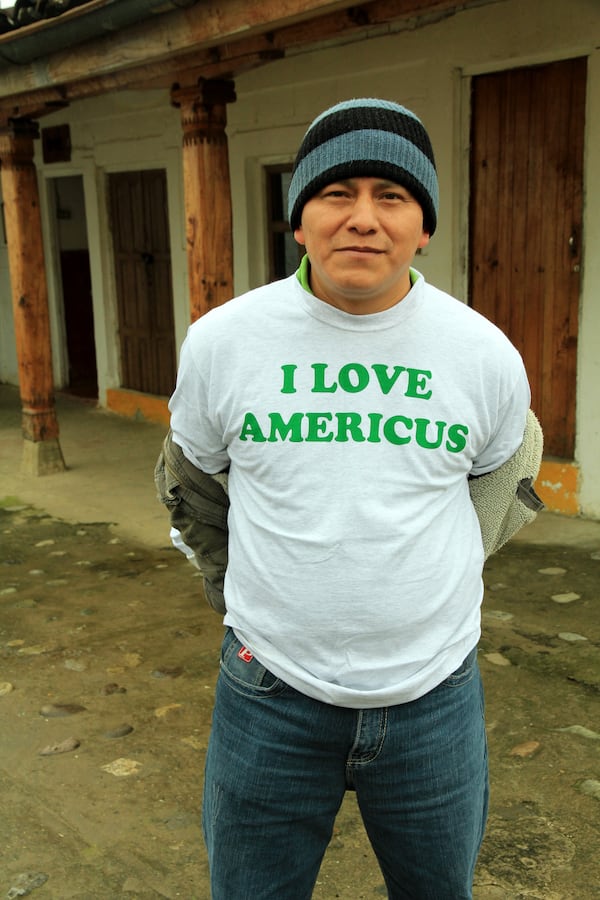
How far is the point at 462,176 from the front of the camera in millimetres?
6430

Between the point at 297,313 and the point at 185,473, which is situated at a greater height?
the point at 297,313

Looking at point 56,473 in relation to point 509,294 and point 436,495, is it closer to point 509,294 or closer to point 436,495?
point 509,294

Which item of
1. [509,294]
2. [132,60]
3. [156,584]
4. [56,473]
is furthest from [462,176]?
[56,473]

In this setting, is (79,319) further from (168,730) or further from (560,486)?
(168,730)

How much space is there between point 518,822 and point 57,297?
9429 millimetres

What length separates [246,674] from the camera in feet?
5.46

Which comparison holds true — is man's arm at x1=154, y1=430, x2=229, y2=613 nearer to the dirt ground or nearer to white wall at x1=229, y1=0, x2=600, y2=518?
the dirt ground

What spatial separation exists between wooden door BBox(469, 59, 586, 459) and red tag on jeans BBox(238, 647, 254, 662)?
474cm

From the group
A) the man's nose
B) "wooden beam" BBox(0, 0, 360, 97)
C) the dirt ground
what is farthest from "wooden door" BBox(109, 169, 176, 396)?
the man's nose

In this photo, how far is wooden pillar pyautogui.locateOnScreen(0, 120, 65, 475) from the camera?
766 cm

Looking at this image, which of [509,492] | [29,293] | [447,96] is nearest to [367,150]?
[509,492]

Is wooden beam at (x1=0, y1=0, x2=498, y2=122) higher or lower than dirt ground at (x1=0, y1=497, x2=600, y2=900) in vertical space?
higher

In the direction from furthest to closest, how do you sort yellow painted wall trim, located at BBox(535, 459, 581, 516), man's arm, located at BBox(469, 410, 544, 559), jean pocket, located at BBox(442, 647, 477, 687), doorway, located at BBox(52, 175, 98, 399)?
1. doorway, located at BBox(52, 175, 98, 399)
2. yellow painted wall trim, located at BBox(535, 459, 581, 516)
3. man's arm, located at BBox(469, 410, 544, 559)
4. jean pocket, located at BBox(442, 647, 477, 687)

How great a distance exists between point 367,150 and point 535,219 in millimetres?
4792
